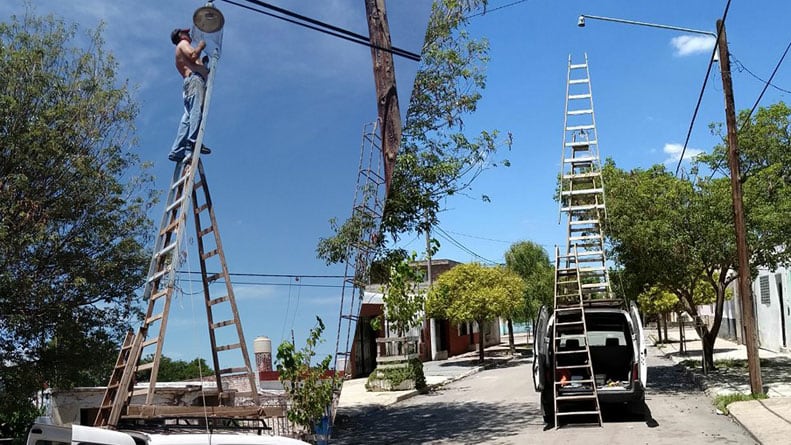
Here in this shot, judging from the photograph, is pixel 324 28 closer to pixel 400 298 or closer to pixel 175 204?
pixel 175 204

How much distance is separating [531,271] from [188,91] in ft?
Answer: 122

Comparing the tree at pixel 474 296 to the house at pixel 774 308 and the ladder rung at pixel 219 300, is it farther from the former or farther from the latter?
the ladder rung at pixel 219 300

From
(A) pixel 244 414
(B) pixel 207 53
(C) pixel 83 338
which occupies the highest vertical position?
(B) pixel 207 53

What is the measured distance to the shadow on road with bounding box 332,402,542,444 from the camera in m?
5.94

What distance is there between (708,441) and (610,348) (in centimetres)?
183

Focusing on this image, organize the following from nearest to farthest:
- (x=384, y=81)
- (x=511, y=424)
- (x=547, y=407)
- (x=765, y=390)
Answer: (x=384, y=81), (x=547, y=407), (x=511, y=424), (x=765, y=390)

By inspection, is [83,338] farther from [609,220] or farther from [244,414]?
[609,220]

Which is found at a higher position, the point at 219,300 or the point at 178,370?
the point at 219,300

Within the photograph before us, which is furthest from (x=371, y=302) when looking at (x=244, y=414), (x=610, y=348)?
(x=610, y=348)

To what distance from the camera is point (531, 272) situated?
39.6m

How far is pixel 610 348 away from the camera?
31.4 ft

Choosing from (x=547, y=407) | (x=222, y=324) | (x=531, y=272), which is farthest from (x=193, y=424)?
(x=531, y=272)

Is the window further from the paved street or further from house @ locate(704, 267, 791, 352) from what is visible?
the paved street

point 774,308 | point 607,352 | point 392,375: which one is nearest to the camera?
point 392,375
